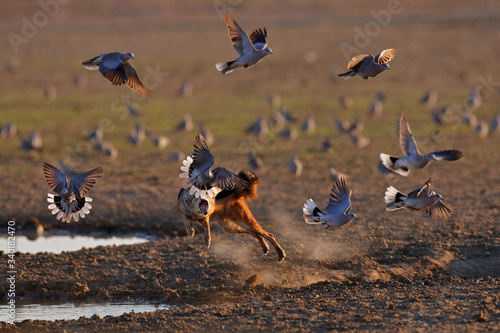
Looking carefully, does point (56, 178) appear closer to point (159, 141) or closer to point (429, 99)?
point (159, 141)

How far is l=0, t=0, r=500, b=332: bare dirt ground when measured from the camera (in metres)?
8.98

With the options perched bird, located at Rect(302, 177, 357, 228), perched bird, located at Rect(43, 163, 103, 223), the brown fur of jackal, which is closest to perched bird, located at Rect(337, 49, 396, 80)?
perched bird, located at Rect(302, 177, 357, 228)

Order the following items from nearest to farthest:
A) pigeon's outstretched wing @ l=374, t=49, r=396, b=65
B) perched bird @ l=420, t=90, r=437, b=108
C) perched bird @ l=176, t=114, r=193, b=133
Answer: pigeon's outstretched wing @ l=374, t=49, r=396, b=65
perched bird @ l=176, t=114, r=193, b=133
perched bird @ l=420, t=90, r=437, b=108

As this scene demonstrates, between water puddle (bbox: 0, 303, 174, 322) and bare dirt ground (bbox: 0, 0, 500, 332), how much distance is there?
18cm

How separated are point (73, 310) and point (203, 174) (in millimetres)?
2232

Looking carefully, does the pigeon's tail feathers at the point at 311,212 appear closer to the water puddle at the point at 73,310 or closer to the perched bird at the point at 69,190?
the water puddle at the point at 73,310

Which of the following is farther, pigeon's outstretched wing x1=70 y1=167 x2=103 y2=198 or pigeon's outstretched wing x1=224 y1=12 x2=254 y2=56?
pigeon's outstretched wing x1=224 y1=12 x2=254 y2=56

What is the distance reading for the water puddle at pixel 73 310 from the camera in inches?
381

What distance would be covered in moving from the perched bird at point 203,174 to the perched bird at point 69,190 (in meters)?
1.04

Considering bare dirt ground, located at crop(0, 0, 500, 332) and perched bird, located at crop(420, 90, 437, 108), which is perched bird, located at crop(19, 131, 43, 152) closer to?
bare dirt ground, located at crop(0, 0, 500, 332)

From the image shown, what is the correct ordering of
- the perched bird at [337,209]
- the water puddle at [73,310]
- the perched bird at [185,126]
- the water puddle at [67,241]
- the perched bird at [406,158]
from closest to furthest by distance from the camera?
the perched bird at [406,158]
the water puddle at [73,310]
the perched bird at [337,209]
the water puddle at [67,241]
the perched bird at [185,126]

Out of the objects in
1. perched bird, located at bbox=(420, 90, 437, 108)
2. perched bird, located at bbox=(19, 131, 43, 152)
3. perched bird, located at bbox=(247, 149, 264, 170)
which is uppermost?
perched bird, located at bbox=(420, 90, 437, 108)

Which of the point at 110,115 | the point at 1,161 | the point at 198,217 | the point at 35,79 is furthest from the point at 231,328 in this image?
the point at 35,79

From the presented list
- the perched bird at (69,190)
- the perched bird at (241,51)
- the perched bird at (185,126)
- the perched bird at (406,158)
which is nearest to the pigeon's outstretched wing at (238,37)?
the perched bird at (241,51)
